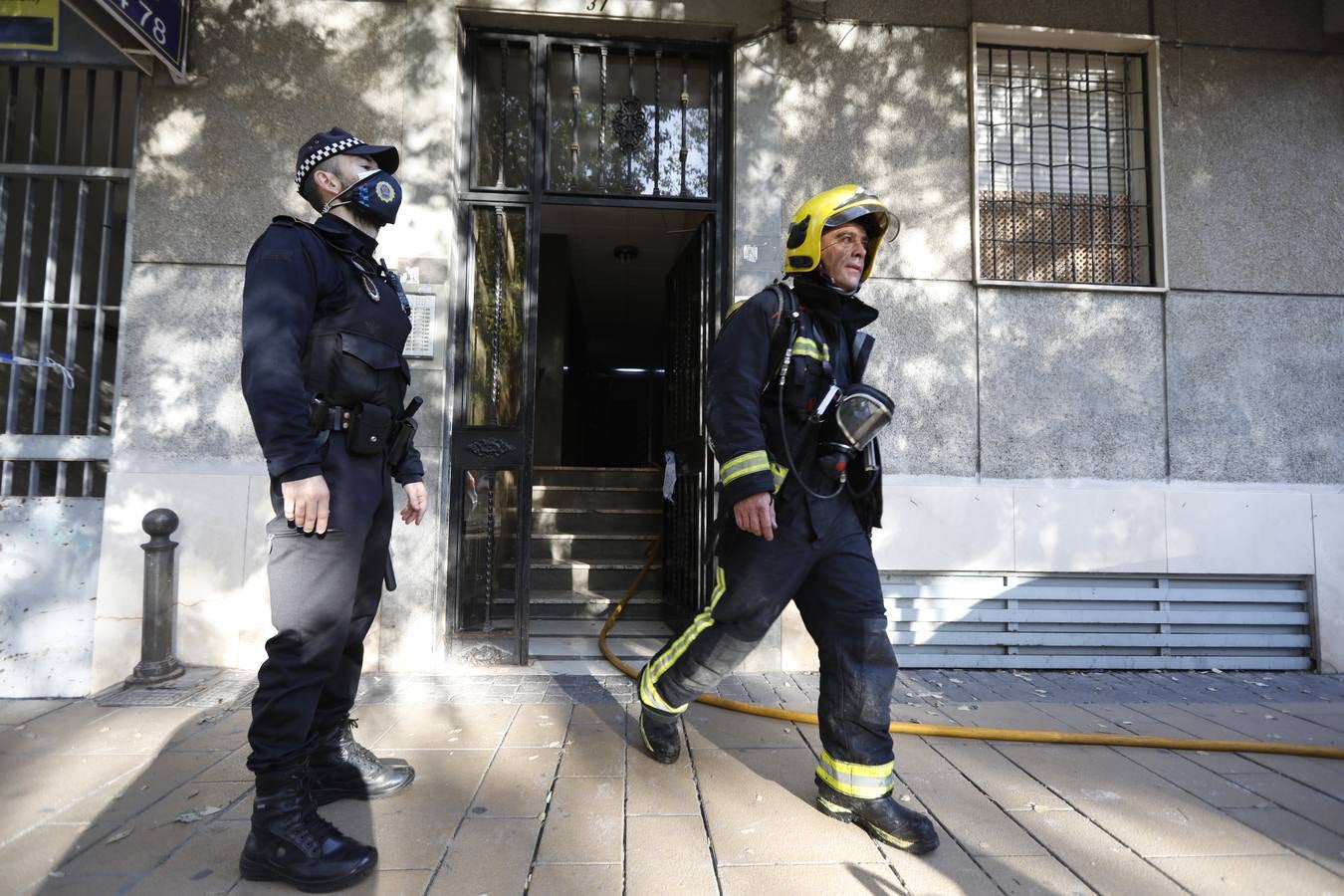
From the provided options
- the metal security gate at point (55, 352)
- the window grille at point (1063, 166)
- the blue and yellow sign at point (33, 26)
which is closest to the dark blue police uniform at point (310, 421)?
the metal security gate at point (55, 352)

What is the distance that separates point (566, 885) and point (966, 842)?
4.12 feet

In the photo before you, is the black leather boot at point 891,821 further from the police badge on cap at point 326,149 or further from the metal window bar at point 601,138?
the metal window bar at point 601,138

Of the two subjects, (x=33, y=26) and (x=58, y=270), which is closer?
(x=33, y=26)

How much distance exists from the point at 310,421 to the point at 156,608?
2.69m

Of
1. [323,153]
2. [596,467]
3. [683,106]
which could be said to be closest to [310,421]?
[323,153]

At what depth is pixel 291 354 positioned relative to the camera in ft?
6.36

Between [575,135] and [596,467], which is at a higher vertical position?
[575,135]

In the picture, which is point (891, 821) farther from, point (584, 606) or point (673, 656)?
point (584, 606)

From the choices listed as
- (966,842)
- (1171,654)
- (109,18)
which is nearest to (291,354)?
(966,842)

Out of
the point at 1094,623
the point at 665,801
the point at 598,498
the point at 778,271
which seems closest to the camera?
the point at 665,801

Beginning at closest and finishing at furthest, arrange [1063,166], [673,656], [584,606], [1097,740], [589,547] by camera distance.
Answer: [673,656], [1097,740], [1063,166], [584,606], [589,547]

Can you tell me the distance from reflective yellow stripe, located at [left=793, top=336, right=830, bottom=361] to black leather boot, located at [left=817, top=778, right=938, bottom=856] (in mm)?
1447

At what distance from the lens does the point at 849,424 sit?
7.45 ft

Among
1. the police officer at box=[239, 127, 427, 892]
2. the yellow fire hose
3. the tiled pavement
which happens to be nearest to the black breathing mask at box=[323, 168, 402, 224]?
the police officer at box=[239, 127, 427, 892]
